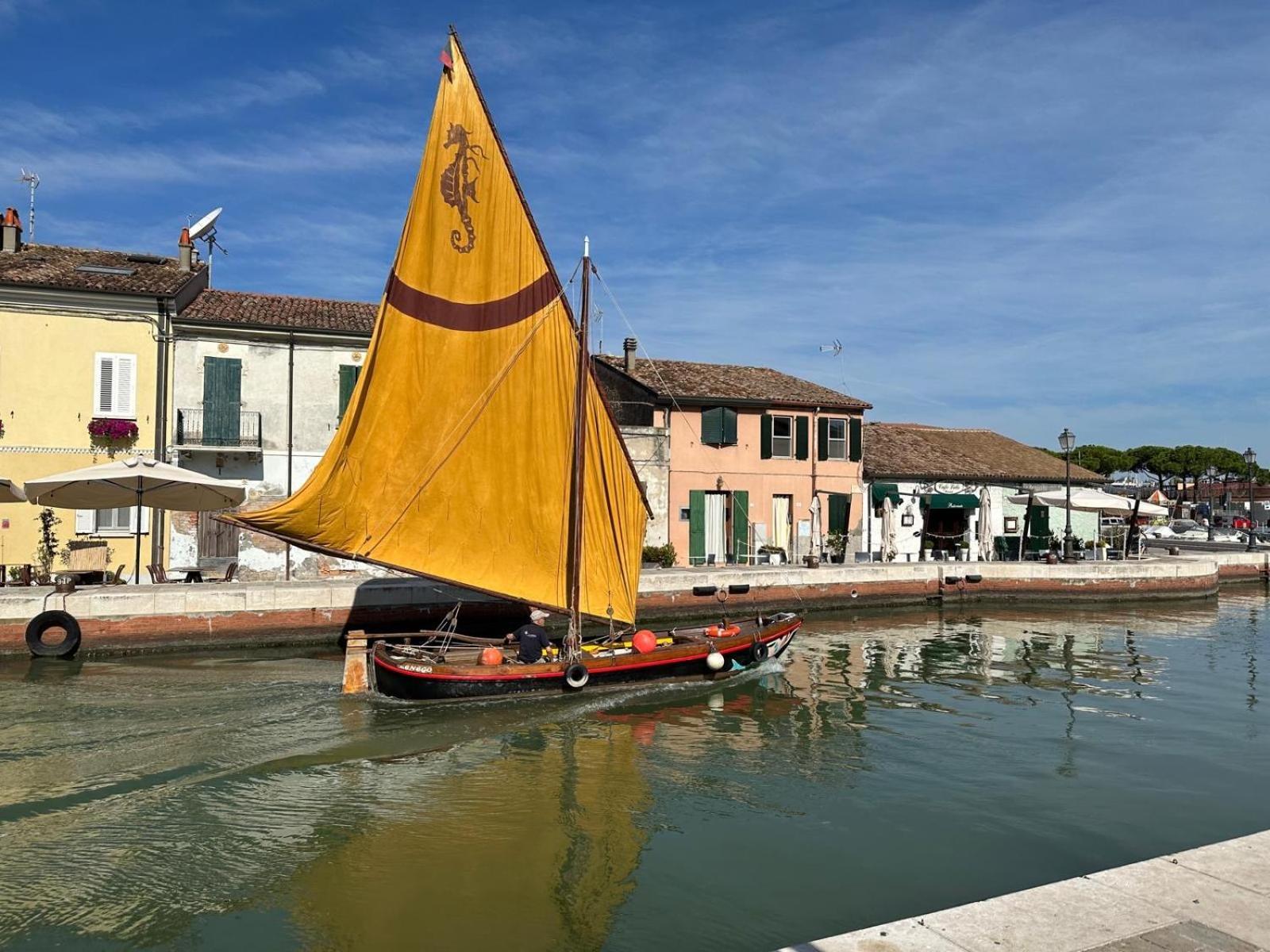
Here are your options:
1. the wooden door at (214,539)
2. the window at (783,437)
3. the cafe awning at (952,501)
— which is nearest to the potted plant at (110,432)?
the wooden door at (214,539)

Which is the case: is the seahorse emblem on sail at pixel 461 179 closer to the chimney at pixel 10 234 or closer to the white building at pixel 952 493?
the chimney at pixel 10 234

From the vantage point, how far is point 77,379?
2544 cm

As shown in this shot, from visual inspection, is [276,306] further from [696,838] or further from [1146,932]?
[1146,932]

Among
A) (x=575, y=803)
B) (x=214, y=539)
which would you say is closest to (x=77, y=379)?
(x=214, y=539)

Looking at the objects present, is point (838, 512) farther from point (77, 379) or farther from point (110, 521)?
point (77, 379)

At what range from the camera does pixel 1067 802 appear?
1125 centimetres

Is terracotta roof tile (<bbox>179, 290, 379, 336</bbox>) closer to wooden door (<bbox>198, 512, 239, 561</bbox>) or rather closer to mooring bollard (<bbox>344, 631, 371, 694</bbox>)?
wooden door (<bbox>198, 512, 239, 561</bbox>)

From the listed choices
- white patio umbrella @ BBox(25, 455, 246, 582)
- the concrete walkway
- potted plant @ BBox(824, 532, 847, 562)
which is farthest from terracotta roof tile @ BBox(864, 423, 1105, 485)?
the concrete walkway

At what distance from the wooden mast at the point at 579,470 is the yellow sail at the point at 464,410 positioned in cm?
20

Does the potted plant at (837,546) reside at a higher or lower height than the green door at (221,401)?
lower

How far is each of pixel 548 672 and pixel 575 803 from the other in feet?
17.0

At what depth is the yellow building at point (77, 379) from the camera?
81.5 ft

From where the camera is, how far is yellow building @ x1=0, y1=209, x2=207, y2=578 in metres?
24.8

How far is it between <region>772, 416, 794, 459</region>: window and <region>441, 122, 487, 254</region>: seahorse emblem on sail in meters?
20.8
